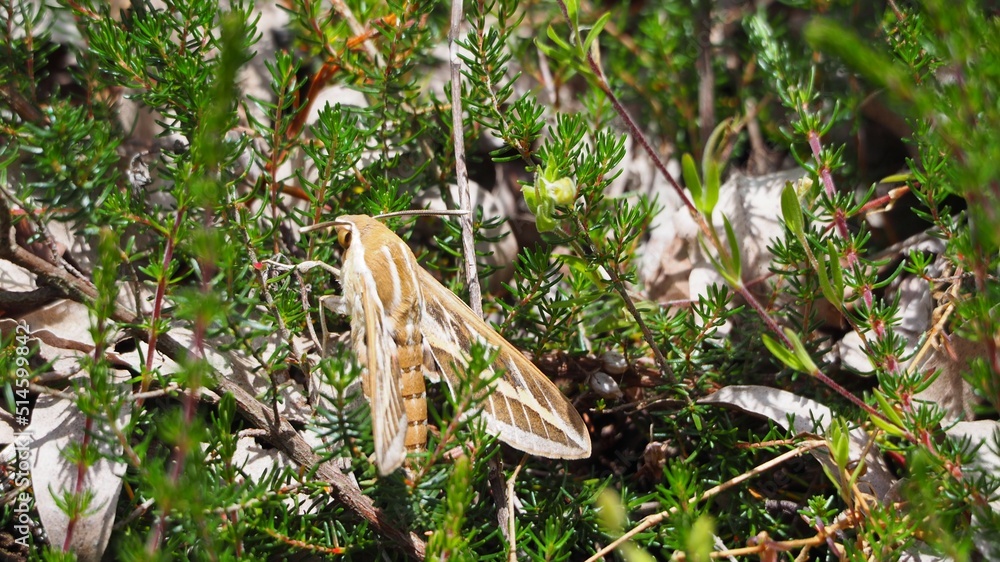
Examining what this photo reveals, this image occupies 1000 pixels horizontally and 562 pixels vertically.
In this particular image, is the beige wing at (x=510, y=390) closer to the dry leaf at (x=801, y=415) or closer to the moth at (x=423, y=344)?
the moth at (x=423, y=344)

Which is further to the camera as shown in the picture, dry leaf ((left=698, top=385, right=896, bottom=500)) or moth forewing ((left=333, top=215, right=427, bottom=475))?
dry leaf ((left=698, top=385, right=896, bottom=500))

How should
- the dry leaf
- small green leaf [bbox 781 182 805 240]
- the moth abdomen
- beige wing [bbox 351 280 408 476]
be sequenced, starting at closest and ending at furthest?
beige wing [bbox 351 280 408 476], small green leaf [bbox 781 182 805 240], the moth abdomen, the dry leaf

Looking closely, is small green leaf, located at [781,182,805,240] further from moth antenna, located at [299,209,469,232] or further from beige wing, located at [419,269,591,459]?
moth antenna, located at [299,209,469,232]

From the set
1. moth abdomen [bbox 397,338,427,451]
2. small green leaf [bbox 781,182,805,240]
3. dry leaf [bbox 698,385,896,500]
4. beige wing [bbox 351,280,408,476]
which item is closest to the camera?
beige wing [bbox 351,280,408,476]

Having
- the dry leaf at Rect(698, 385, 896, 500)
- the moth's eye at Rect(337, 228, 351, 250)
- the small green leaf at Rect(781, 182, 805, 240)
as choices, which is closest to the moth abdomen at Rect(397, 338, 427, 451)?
the moth's eye at Rect(337, 228, 351, 250)

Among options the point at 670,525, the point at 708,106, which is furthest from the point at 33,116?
the point at 708,106

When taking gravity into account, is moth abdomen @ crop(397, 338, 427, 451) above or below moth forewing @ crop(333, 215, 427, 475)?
below

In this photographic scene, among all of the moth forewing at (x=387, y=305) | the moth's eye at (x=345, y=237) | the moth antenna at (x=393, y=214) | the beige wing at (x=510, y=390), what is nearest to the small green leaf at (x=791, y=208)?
the beige wing at (x=510, y=390)

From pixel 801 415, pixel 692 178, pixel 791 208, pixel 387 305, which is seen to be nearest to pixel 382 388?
pixel 387 305
